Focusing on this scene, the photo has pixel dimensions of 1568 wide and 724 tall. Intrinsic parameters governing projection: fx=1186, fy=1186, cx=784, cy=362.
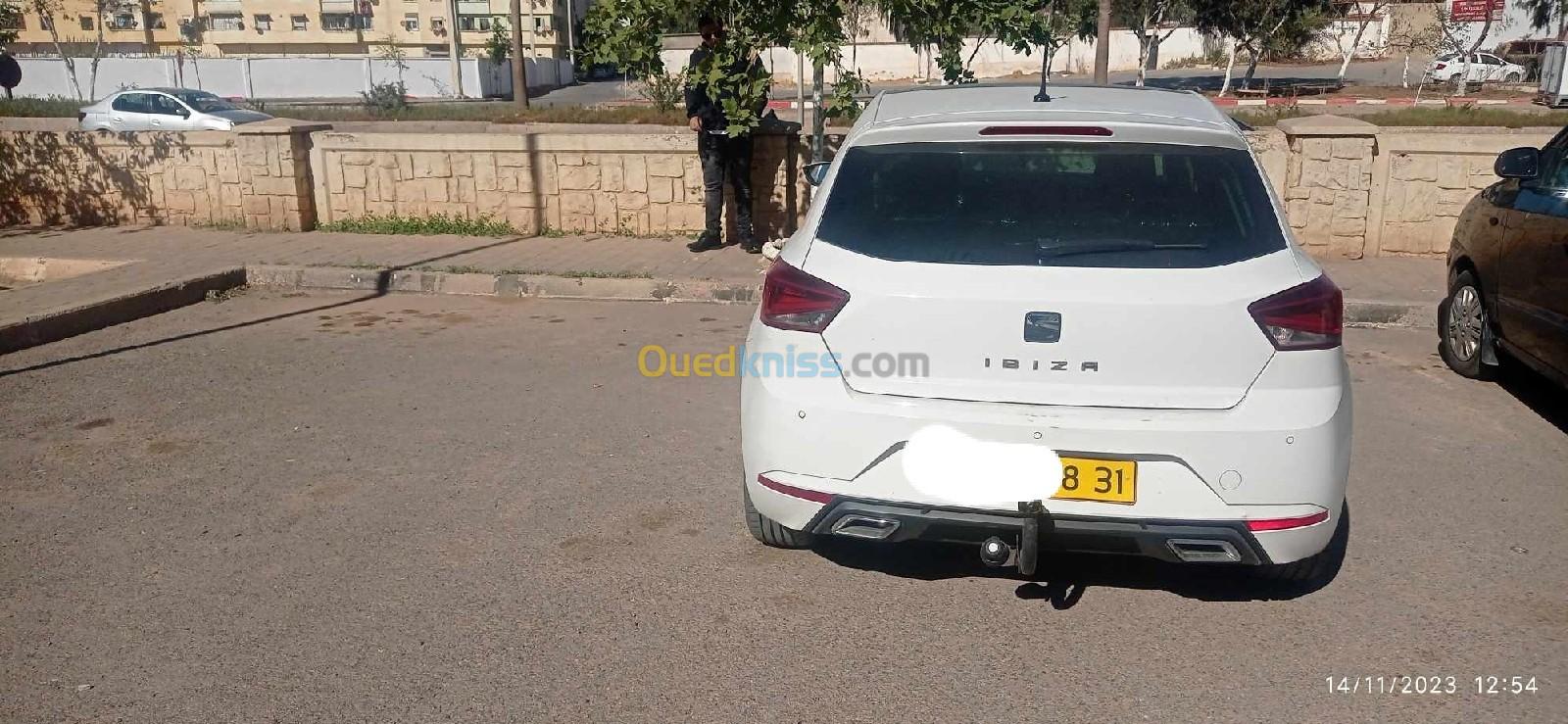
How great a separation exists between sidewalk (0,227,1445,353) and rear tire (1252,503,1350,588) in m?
4.53

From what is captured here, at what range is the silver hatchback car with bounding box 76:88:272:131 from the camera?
22.2 m

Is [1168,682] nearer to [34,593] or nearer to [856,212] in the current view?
[856,212]

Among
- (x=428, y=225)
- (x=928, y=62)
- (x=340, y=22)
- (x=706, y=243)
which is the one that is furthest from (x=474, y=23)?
(x=706, y=243)

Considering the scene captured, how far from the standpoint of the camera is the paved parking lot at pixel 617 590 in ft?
11.2

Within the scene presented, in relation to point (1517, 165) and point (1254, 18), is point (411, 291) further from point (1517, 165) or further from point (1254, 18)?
point (1254, 18)

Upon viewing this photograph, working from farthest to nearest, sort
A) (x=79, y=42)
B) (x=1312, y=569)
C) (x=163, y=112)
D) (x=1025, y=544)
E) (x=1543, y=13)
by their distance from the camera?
(x=79, y=42)
(x=1543, y=13)
(x=163, y=112)
(x=1312, y=569)
(x=1025, y=544)

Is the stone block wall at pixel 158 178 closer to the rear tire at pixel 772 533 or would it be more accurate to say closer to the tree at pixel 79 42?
the rear tire at pixel 772 533

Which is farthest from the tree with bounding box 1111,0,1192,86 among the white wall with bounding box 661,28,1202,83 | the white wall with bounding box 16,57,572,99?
the white wall with bounding box 16,57,572,99

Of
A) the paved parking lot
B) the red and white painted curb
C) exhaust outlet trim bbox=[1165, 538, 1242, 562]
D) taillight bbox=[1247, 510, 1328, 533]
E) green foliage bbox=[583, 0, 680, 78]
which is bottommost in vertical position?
the paved parking lot

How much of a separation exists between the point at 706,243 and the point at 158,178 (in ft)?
19.8

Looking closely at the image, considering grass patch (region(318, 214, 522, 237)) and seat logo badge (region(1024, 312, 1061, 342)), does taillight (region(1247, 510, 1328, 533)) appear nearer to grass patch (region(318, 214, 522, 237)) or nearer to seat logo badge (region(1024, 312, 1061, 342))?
seat logo badge (region(1024, 312, 1061, 342))

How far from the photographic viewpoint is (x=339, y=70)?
5516 centimetres

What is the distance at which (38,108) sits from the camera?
33.2 m

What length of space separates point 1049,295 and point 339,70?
5755 centimetres
